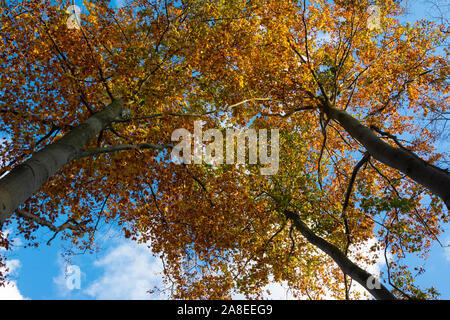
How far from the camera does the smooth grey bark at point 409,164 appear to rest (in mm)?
4316

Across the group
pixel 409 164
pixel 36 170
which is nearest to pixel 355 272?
pixel 409 164

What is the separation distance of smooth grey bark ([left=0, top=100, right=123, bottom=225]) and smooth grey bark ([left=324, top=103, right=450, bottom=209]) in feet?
21.9

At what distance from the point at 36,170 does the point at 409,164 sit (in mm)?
6923

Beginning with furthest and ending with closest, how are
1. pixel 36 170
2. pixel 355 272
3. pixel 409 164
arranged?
pixel 355 272 < pixel 409 164 < pixel 36 170

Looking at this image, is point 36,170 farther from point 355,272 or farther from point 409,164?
point 355,272

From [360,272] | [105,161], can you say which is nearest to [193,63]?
[105,161]

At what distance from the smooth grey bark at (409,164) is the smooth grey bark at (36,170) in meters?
6.68

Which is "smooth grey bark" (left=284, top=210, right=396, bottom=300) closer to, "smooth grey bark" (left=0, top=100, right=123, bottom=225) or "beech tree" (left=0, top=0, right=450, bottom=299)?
"beech tree" (left=0, top=0, right=450, bottom=299)

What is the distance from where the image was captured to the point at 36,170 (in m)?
3.33

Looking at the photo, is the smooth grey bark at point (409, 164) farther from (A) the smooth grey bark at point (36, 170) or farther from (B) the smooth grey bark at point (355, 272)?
(A) the smooth grey bark at point (36, 170)

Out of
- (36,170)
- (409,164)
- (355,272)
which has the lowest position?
(355,272)

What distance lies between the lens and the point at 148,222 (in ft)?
32.4

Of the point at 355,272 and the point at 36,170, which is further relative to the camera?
the point at 355,272
